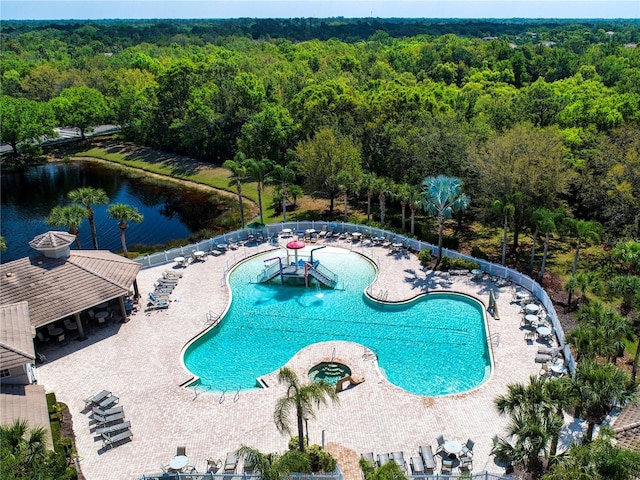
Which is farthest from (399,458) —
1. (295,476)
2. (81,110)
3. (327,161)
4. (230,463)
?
(81,110)

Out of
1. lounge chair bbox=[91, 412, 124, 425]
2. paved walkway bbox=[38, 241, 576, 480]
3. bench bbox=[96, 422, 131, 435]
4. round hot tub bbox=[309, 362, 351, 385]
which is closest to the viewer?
paved walkway bbox=[38, 241, 576, 480]

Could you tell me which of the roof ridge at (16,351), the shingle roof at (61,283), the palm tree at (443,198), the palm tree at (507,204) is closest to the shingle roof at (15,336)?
the roof ridge at (16,351)

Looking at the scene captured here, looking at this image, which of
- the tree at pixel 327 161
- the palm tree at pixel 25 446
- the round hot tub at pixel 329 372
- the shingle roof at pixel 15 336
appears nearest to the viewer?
the palm tree at pixel 25 446

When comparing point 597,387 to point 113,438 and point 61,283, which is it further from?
point 61,283

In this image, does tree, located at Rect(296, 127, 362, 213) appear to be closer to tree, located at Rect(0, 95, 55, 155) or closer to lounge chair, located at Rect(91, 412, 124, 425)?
lounge chair, located at Rect(91, 412, 124, 425)

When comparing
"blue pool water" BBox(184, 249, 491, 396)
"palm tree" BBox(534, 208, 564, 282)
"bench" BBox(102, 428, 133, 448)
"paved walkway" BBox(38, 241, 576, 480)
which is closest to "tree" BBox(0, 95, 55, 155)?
"blue pool water" BBox(184, 249, 491, 396)

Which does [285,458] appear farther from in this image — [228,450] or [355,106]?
[355,106]

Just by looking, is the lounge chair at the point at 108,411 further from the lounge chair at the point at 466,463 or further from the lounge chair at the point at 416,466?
the lounge chair at the point at 466,463
